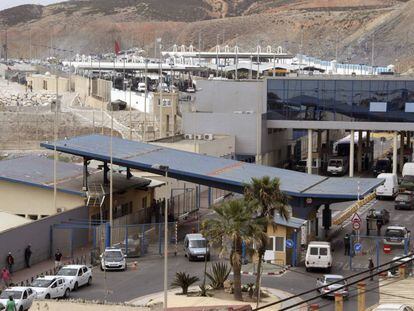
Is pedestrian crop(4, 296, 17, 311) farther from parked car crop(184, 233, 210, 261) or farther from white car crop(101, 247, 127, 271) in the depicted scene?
parked car crop(184, 233, 210, 261)

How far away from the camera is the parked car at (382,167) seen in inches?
2542

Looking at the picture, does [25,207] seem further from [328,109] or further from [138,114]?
[138,114]

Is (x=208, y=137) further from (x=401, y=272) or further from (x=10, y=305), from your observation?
(x=10, y=305)

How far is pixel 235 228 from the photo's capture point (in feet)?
97.8

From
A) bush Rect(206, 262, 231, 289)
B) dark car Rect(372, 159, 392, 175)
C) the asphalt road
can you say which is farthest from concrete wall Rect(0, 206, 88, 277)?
dark car Rect(372, 159, 392, 175)

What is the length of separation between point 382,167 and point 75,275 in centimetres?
3532

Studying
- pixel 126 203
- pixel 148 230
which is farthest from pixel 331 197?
pixel 126 203

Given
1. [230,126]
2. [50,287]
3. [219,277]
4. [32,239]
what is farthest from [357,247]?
[230,126]

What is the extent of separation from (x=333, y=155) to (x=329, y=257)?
111 ft

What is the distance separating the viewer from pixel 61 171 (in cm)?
4581

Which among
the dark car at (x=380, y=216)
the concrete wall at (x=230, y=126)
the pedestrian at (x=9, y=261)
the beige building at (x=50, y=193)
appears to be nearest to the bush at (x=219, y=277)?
the pedestrian at (x=9, y=261)

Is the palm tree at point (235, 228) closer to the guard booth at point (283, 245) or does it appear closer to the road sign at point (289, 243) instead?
the road sign at point (289, 243)

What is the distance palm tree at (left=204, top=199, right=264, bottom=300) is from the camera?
29.8 meters

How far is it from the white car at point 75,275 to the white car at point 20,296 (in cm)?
230
